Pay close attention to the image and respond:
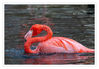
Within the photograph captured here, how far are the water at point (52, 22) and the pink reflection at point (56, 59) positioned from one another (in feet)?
0.22

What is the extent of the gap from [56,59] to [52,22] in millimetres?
736

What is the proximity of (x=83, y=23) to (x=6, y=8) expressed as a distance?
1553mm

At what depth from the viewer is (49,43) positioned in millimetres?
7395

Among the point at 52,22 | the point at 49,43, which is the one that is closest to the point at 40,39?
the point at 49,43

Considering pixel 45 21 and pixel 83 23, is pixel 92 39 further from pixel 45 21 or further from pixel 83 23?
pixel 45 21

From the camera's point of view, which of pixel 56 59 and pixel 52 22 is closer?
pixel 56 59

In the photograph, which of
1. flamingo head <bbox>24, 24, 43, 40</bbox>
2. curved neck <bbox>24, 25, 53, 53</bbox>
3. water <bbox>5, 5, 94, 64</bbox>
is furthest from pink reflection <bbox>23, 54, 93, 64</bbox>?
flamingo head <bbox>24, 24, 43, 40</bbox>

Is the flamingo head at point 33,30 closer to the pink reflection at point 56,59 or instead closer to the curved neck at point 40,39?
the curved neck at point 40,39

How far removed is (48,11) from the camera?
7.44 m

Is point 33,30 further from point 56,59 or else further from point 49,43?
point 56,59

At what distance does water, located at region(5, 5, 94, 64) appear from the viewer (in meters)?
7.41

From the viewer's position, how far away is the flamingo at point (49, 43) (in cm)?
737
